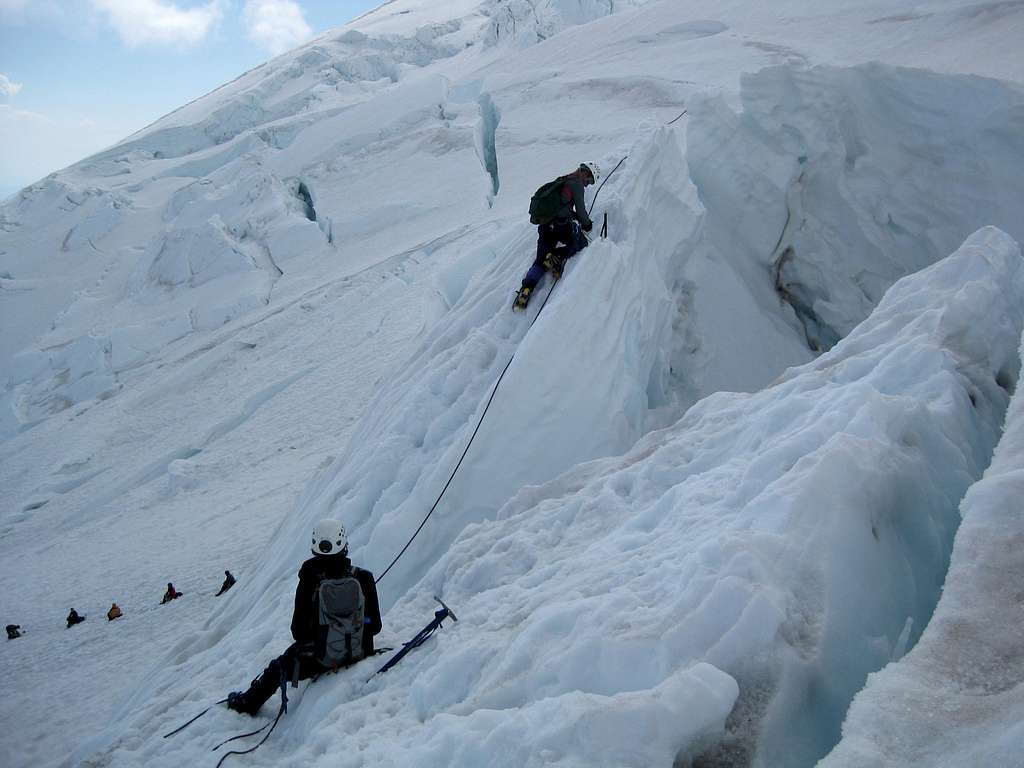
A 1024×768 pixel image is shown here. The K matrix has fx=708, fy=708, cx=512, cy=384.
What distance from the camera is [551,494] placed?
476 cm

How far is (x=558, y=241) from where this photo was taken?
6.36 m

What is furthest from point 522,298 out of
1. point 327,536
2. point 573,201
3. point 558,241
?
point 327,536

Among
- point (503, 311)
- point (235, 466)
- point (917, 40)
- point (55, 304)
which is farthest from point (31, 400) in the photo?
point (917, 40)

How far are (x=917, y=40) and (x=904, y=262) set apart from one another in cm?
935

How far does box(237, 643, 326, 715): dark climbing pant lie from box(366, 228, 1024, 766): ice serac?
29.4 inches

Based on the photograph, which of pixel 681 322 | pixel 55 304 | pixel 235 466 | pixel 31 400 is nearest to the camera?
pixel 681 322

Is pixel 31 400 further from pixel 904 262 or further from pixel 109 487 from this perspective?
pixel 904 262

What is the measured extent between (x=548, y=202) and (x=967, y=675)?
16.3ft

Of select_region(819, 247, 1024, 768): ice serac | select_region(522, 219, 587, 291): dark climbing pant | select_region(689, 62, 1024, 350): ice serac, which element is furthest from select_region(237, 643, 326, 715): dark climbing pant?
select_region(689, 62, 1024, 350): ice serac

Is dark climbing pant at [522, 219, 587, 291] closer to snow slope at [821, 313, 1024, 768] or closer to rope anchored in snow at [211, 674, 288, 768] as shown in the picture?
rope anchored in snow at [211, 674, 288, 768]

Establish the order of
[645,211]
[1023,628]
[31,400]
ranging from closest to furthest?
[1023,628] < [645,211] < [31,400]

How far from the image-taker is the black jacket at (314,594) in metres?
3.84

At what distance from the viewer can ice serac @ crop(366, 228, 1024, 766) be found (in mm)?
2344

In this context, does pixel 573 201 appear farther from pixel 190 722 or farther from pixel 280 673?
pixel 190 722
